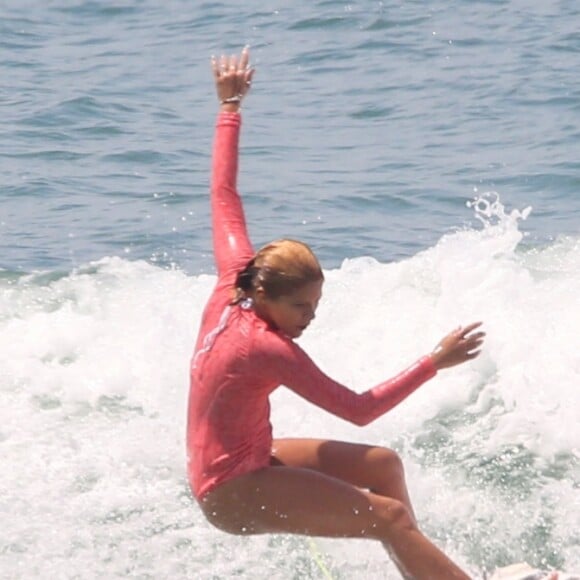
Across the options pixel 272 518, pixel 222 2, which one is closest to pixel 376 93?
pixel 222 2

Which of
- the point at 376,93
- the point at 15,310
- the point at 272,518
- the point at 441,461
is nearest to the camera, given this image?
the point at 272,518

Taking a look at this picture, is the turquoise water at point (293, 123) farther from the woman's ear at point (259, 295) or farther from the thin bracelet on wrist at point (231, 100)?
the woman's ear at point (259, 295)

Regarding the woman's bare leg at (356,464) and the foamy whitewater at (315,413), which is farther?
the foamy whitewater at (315,413)

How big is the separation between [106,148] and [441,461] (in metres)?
7.24

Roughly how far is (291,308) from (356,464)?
76cm

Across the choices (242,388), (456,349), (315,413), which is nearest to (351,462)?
(242,388)

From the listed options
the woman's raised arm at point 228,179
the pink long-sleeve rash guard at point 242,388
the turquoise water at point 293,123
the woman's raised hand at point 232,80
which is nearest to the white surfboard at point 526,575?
the pink long-sleeve rash guard at point 242,388

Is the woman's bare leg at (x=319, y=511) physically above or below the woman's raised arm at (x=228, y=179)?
below

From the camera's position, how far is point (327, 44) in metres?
18.2

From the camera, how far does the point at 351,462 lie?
21.9 feet

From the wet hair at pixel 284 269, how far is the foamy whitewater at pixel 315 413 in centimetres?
165

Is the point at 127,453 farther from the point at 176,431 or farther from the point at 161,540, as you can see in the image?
the point at 161,540

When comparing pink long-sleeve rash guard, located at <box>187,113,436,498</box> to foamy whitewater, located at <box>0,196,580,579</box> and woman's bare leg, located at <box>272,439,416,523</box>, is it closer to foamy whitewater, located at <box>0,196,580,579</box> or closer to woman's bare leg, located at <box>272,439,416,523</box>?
woman's bare leg, located at <box>272,439,416,523</box>

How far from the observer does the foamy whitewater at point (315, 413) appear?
7.62 metres
